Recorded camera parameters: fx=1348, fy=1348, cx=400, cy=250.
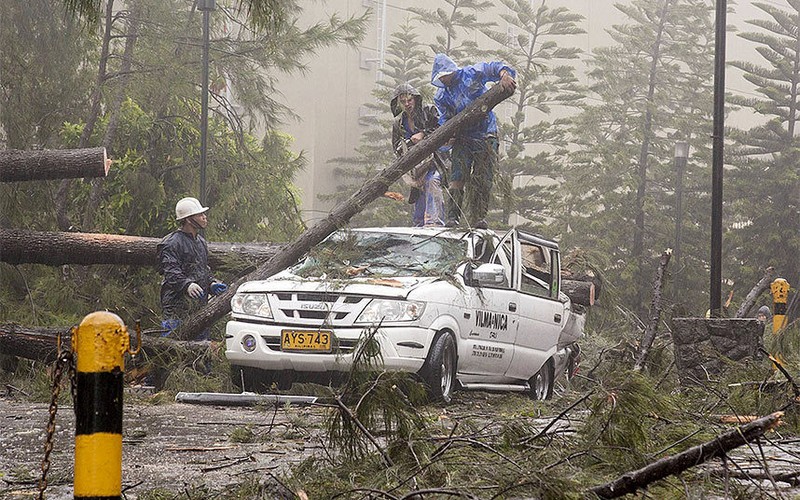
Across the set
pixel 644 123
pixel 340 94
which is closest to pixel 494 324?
pixel 340 94

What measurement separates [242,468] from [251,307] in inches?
166

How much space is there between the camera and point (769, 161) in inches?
1773

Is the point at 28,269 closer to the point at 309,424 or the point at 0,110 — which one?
the point at 0,110

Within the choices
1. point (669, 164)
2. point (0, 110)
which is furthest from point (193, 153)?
point (669, 164)

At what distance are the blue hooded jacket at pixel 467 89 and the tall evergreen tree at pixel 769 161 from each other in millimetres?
30731

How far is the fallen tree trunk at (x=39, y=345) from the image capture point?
11.5 m

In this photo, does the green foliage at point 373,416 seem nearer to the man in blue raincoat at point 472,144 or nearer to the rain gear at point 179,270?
the rain gear at point 179,270

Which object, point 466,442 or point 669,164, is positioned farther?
point 669,164

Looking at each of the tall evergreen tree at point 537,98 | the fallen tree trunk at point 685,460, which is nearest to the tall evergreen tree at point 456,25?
the tall evergreen tree at point 537,98

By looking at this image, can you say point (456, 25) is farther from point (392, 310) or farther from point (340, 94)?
point (392, 310)

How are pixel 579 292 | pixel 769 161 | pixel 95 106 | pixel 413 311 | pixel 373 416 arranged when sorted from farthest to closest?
pixel 769 161, pixel 95 106, pixel 579 292, pixel 413 311, pixel 373 416

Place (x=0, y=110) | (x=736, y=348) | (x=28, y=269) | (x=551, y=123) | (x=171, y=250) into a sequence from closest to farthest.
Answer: (x=736, y=348) → (x=171, y=250) → (x=28, y=269) → (x=0, y=110) → (x=551, y=123)

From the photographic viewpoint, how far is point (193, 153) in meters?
16.8

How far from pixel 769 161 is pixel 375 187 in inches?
1372
